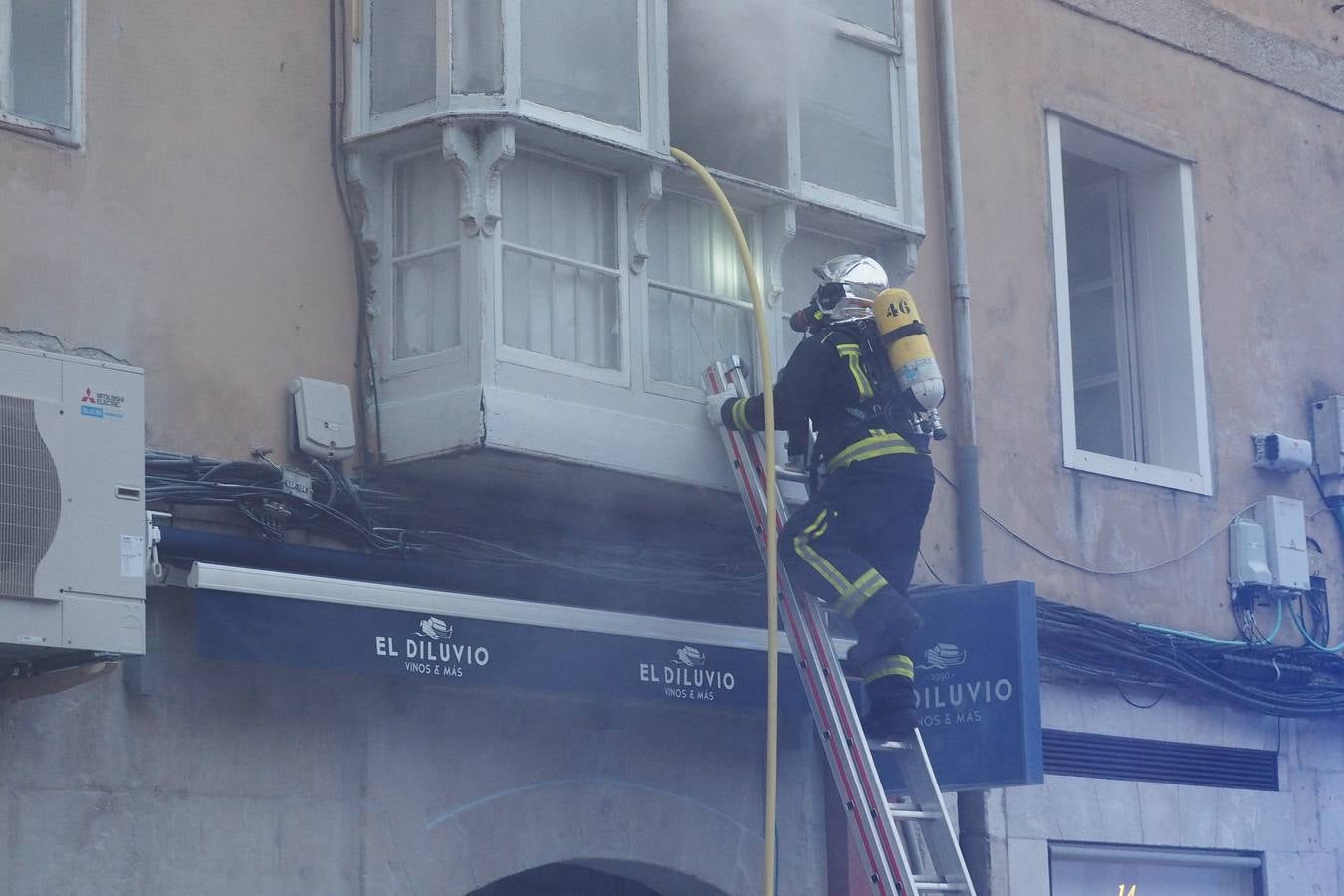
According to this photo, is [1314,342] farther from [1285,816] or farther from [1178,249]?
[1285,816]

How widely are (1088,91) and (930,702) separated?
4099 millimetres

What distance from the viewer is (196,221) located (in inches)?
319

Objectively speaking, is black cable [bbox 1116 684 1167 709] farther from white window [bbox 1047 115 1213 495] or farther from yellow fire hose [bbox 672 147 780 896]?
yellow fire hose [bbox 672 147 780 896]

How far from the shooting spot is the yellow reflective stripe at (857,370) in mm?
8359

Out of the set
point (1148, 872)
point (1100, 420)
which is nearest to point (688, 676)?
point (1148, 872)

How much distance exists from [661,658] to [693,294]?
64.1 inches

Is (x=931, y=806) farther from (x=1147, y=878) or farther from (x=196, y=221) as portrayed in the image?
(x=196, y=221)

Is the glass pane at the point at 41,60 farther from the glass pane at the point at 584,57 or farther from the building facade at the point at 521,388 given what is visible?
the glass pane at the point at 584,57

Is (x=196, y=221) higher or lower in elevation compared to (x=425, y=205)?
lower

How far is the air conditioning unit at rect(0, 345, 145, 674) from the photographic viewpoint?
6.74m

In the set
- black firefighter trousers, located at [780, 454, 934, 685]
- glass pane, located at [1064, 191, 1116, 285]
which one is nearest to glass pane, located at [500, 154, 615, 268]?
black firefighter trousers, located at [780, 454, 934, 685]

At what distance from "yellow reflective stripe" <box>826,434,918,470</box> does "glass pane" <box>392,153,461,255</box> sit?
1.82m

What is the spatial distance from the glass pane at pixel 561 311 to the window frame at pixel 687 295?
137 mm

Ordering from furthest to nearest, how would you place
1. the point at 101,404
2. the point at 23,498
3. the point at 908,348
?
the point at 908,348 < the point at 101,404 < the point at 23,498
